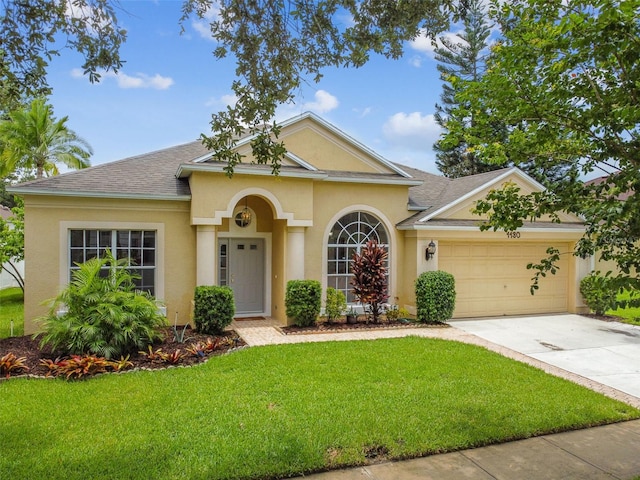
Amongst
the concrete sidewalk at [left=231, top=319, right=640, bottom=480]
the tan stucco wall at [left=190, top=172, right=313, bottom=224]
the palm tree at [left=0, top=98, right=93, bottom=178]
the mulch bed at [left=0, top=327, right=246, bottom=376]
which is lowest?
the concrete sidewalk at [left=231, top=319, right=640, bottom=480]

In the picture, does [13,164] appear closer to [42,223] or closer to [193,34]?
[42,223]

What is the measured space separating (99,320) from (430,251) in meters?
9.06

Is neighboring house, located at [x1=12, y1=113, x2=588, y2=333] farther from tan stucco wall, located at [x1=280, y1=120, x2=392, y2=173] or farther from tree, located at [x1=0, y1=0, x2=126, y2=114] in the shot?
tree, located at [x1=0, y1=0, x2=126, y2=114]

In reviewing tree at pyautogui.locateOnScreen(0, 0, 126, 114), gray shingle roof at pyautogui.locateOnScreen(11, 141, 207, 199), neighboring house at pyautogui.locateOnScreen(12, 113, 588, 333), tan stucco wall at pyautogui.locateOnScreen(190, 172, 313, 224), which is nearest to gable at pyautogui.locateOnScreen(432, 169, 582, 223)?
neighboring house at pyautogui.locateOnScreen(12, 113, 588, 333)

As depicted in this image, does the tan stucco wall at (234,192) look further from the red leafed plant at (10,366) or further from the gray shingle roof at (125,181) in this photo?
the red leafed plant at (10,366)

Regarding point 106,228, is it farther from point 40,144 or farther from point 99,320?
Result: point 40,144

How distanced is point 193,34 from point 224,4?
577mm

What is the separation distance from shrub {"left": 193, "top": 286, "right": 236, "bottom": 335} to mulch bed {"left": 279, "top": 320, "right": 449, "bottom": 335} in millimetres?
1660

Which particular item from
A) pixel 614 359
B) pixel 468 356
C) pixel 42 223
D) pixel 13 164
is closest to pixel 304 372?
pixel 468 356

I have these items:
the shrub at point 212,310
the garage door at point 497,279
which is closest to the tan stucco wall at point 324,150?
the garage door at point 497,279

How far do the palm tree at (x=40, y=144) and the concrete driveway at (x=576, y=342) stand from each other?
2380 centimetres

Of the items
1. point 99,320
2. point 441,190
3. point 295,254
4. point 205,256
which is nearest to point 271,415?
point 99,320

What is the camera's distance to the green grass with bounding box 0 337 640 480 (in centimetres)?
477

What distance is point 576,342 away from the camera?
10914mm
